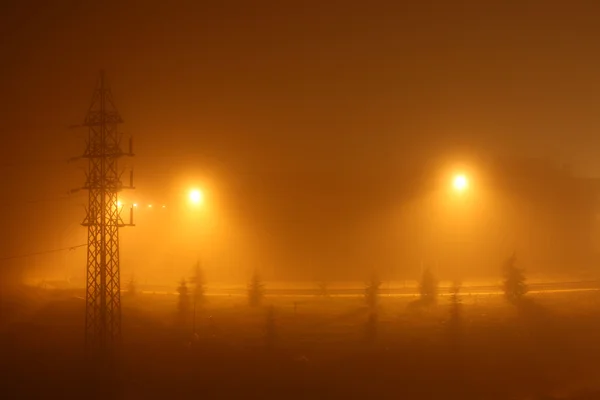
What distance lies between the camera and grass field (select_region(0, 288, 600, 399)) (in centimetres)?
2006

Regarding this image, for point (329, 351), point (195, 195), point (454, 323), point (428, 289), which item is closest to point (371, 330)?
point (329, 351)

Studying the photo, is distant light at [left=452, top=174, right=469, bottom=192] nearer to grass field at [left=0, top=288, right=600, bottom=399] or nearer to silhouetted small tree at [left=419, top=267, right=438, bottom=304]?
grass field at [left=0, top=288, right=600, bottom=399]

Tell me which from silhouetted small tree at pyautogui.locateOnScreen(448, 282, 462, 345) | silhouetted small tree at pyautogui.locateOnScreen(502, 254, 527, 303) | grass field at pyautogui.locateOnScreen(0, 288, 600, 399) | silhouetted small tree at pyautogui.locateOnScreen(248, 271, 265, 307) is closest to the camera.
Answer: grass field at pyautogui.locateOnScreen(0, 288, 600, 399)

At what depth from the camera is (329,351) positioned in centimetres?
2312

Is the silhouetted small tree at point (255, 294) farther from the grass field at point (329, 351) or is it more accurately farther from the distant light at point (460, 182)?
the distant light at point (460, 182)

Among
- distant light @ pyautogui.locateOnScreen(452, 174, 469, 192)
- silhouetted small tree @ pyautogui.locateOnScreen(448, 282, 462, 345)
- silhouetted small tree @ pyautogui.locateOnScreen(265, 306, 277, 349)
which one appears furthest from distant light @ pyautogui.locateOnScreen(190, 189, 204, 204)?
silhouetted small tree @ pyautogui.locateOnScreen(448, 282, 462, 345)

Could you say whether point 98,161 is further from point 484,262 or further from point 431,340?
point 484,262

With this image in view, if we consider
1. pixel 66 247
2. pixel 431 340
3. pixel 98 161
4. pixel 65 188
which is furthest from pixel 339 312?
pixel 65 188

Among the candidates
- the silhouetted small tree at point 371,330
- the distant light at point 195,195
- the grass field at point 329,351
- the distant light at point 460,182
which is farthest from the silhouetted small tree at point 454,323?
the distant light at point 195,195

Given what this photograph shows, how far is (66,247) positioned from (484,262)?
142 feet

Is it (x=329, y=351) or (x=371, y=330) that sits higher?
(x=371, y=330)

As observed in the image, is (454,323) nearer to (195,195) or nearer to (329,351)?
(329,351)

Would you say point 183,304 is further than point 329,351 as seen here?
Yes

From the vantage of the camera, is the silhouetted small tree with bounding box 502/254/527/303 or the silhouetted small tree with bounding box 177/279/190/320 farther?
the silhouetted small tree with bounding box 502/254/527/303
